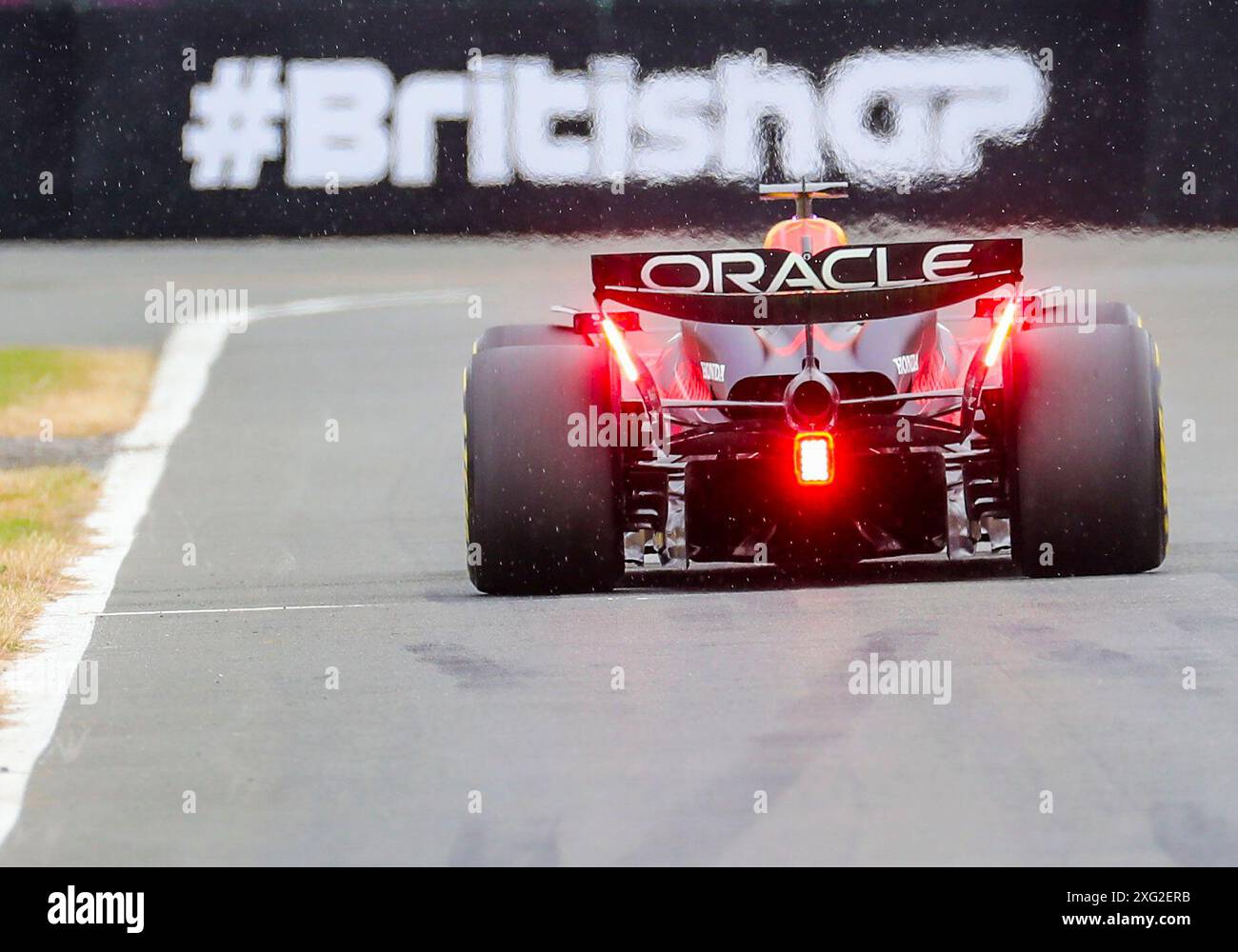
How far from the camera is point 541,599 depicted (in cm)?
955

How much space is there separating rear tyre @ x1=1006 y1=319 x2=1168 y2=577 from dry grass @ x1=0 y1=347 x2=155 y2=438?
7699 millimetres

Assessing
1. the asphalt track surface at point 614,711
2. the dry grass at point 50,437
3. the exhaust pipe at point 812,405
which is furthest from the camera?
the dry grass at point 50,437

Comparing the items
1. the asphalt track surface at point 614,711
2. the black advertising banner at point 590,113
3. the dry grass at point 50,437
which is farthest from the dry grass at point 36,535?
the black advertising banner at point 590,113

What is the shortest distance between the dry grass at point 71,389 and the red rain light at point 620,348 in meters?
6.83

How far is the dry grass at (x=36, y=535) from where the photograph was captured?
10.0m

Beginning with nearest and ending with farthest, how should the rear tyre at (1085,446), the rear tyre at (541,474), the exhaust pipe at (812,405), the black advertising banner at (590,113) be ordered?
the exhaust pipe at (812,405) → the rear tyre at (1085,446) → the rear tyre at (541,474) → the black advertising banner at (590,113)

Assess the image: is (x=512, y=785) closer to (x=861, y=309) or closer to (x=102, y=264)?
(x=861, y=309)

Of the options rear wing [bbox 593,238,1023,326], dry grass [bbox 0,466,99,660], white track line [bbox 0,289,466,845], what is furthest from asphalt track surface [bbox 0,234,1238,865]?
rear wing [bbox 593,238,1023,326]

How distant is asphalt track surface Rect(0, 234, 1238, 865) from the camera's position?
6.31 meters

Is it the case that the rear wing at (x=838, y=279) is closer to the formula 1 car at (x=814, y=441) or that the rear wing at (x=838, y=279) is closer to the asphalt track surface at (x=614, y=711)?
the formula 1 car at (x=814, y=441)
